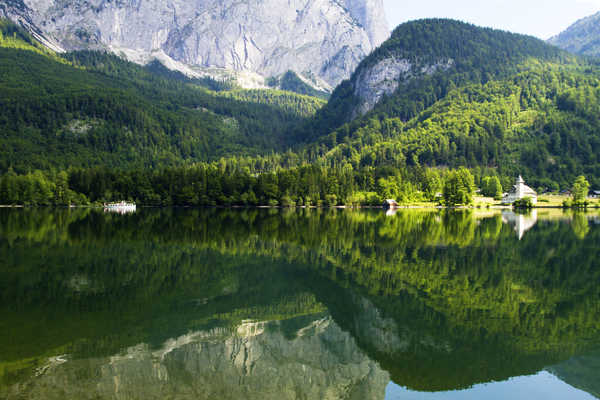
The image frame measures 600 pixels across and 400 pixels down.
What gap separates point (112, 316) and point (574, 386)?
15853 mm

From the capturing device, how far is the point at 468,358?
14.3m

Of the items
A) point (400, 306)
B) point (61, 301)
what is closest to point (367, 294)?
point (400, 306)

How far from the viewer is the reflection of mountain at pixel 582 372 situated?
42.0 ft

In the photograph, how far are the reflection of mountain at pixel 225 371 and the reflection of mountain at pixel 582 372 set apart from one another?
5.10 meters

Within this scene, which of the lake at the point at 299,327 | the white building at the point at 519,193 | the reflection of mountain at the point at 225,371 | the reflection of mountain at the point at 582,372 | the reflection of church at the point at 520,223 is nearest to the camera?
the reflection of mountain at the point at 225,371

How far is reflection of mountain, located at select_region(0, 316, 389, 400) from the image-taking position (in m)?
12.5

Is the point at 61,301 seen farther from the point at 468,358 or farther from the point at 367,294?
the point at 468,358

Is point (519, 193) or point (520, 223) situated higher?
point (519, 193)

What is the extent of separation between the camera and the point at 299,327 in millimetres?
17609

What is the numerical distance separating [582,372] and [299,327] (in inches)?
359

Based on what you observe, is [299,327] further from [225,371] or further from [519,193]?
[519,193]

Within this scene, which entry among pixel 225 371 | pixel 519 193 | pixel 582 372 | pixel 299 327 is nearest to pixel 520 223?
pixel 582 372

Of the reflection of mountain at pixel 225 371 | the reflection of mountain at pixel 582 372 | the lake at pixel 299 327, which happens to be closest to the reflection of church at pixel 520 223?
the lake at pixel 299 327

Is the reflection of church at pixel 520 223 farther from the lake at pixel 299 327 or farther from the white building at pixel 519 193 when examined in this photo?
the white building at pixel 519 193
